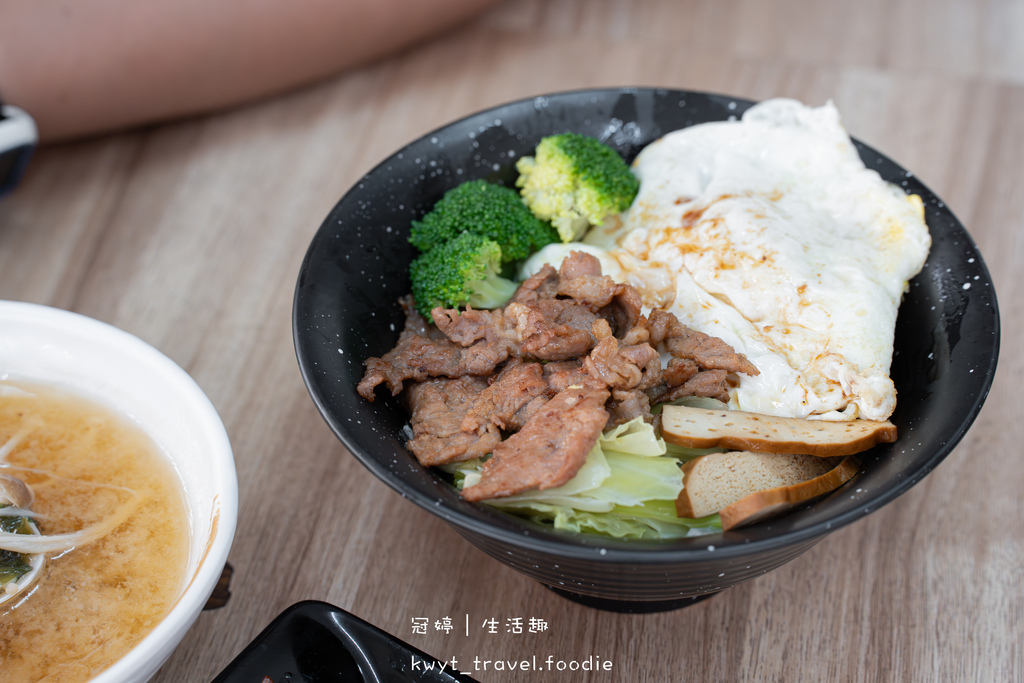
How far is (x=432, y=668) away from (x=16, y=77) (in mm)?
2927

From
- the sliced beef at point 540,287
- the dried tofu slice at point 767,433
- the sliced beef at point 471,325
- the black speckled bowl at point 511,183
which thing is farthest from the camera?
the sliced beef at point 540,287

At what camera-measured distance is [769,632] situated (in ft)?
7.07

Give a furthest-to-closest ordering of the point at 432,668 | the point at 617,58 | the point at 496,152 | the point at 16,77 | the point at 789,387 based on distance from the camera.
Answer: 1. the point at 617,58
2. the point at 16,77
3. the point at 496,152
4. the point at 789,387
5. the point at 432,668

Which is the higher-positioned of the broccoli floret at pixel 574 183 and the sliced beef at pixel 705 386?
the broccoli floret at pixel 574 183

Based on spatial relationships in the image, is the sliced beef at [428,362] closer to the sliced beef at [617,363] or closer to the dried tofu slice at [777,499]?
the sliced beef at [617,363]

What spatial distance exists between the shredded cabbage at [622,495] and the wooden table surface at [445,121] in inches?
19.1

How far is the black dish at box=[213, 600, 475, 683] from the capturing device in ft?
5.80

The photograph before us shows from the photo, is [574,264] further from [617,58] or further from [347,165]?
[617,58]

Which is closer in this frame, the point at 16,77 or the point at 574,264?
the point at 574,264

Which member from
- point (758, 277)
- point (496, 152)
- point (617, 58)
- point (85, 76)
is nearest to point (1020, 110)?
point (617, 58)

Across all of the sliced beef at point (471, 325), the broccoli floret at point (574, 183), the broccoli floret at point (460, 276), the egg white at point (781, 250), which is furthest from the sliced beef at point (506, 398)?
the broccoli floret at point (574, 183)

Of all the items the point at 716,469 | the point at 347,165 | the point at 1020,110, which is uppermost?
the point at 1020,110

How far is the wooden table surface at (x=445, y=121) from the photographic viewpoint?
2.16m

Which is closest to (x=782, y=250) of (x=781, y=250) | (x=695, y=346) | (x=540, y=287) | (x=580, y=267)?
(x=781, y=250)
